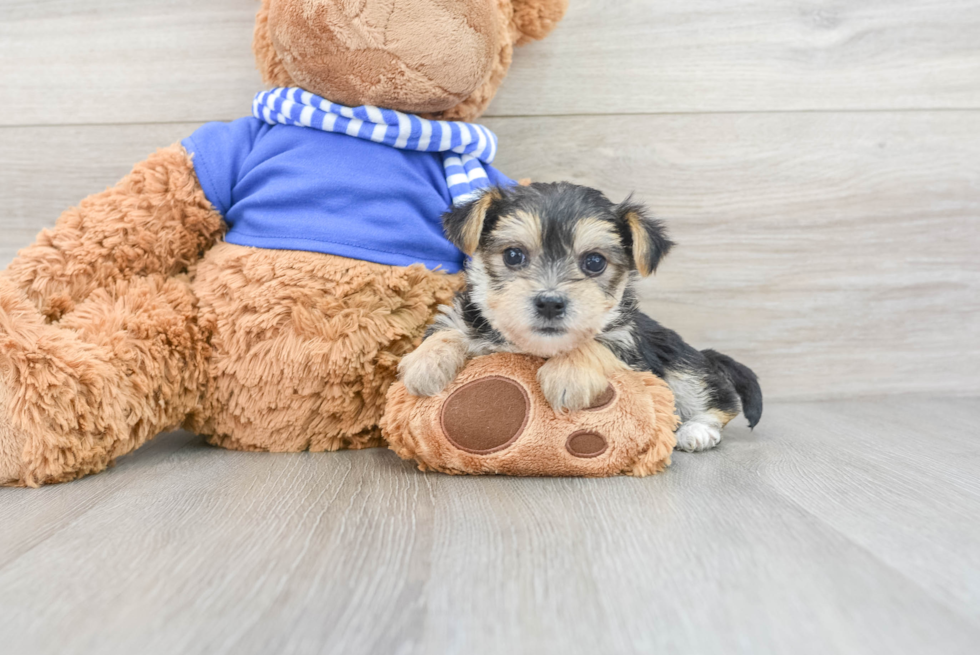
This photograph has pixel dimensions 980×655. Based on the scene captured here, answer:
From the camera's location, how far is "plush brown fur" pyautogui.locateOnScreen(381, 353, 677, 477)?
5.67ft

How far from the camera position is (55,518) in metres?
1.48

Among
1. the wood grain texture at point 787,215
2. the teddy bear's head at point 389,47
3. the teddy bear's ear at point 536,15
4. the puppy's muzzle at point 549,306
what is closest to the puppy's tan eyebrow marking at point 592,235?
the puppy's muzzle at point 549,306

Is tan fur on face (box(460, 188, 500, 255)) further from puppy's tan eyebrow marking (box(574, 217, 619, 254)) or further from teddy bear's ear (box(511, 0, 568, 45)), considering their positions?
teddy bear's ear (box(511, 0, 568, 45))

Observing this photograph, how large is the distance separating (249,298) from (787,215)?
6.73ft

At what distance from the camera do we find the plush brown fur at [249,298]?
1837mm

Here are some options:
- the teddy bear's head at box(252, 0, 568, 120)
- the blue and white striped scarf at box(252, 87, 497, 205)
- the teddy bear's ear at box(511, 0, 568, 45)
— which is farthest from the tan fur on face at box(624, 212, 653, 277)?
Answer: the teddy bear's ear at box(511, 0, 568, 45)

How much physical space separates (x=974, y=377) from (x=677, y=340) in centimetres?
159

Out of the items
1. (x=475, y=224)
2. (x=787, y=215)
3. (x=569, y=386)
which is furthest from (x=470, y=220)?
(x=787, y=215)

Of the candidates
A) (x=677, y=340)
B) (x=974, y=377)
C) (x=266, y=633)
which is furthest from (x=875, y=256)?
(x=266, y=633)

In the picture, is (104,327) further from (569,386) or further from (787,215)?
(787,215)

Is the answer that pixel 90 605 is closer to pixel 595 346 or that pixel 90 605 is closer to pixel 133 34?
pixel 595 346

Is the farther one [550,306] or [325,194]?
[325,194]

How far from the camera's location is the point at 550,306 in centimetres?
162

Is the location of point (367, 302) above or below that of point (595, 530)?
above
